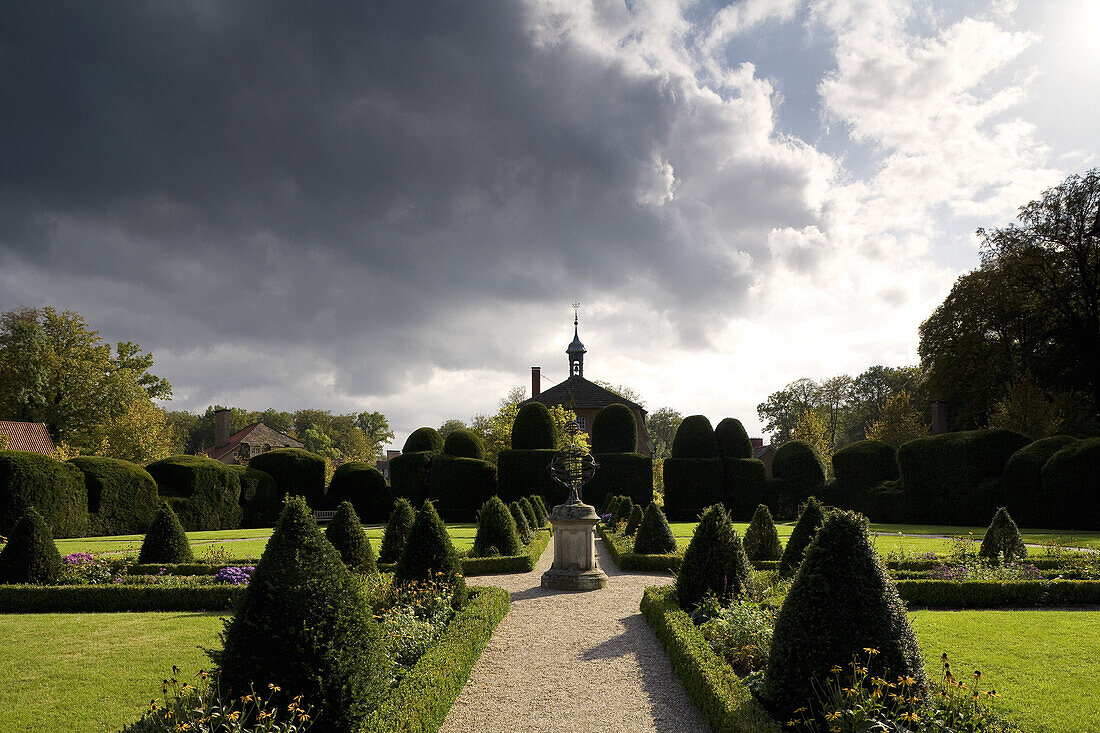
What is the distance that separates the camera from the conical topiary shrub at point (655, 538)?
15.8 meters

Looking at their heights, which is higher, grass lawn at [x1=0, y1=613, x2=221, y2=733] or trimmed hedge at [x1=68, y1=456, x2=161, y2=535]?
trimmed hedge at [x1=68, y1=456, x2=161, y2=535]

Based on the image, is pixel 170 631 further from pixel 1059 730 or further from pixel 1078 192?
pixel 1078 192

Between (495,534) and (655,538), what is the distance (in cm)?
387

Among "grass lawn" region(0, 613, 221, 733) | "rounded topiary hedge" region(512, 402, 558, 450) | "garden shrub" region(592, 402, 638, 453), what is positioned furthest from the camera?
"garden shrub" region(592, 402, 638, 453)

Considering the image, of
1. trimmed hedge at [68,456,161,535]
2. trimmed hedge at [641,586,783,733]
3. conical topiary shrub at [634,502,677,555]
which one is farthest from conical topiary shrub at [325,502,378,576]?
trimmed hedge at [68,456,161,535]

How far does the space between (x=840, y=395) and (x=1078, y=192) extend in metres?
35.7

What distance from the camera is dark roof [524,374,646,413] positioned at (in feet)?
159

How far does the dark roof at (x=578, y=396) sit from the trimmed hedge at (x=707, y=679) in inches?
1560

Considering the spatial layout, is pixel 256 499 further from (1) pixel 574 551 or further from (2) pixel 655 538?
(1) pixel 574 551

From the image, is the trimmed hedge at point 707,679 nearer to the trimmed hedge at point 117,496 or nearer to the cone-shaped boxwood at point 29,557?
the cone-shaped boxwood at point 29,557

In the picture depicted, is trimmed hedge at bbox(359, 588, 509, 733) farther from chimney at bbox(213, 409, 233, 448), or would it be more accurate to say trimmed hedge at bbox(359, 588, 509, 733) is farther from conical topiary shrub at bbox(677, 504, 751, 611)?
chimney at bbox(213, 409, 233, 448)

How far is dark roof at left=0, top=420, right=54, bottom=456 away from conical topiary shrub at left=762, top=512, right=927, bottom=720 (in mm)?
37800

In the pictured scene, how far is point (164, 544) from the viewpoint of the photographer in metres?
14.5

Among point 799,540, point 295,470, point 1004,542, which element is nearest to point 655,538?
point 799,540
